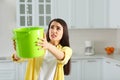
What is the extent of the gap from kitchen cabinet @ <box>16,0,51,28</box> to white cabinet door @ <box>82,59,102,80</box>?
92 centimetres

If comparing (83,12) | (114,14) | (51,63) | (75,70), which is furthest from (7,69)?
(51,63)

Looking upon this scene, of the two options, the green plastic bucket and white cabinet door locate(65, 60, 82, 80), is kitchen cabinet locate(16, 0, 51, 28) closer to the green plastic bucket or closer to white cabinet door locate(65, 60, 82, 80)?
white cabinet door locate(65, 60, 82, 80)

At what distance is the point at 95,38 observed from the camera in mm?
4824

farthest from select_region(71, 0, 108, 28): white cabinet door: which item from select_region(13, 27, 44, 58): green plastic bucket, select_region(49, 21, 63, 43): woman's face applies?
select_region(13, 27, 44, 58): green plastic bucket

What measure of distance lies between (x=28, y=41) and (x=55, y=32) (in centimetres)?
26

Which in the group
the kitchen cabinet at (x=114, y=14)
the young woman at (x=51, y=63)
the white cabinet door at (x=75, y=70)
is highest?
the kitchen cabinet at (x=114, y=14)

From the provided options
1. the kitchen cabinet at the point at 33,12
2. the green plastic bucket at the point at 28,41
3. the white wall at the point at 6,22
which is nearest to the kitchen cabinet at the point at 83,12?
the kitchen cabinet at the point at 33,12

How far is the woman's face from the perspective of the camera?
1552mm

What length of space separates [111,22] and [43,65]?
307 centimetres

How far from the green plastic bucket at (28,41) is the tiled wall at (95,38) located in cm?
339

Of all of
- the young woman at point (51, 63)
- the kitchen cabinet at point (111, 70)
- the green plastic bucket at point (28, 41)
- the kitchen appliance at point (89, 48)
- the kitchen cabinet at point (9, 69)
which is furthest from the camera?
the kitchen appliance at point (89, 48)

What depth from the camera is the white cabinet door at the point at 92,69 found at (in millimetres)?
4402

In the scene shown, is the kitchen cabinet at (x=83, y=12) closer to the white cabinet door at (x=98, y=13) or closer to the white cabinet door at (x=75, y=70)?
the white cabinet door at (x=98, y=13)

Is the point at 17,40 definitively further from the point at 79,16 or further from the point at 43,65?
the point at 79,16
